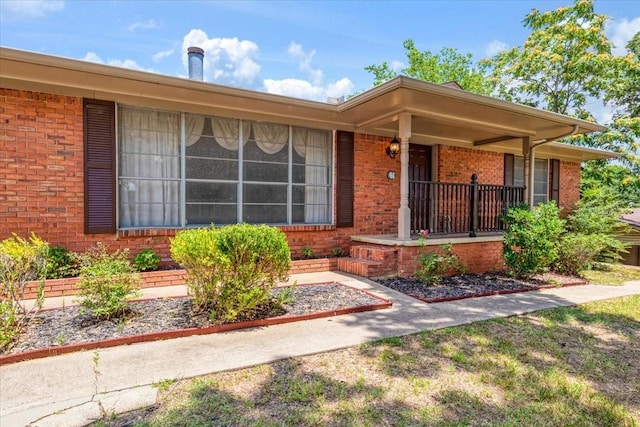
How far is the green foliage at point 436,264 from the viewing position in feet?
19.2

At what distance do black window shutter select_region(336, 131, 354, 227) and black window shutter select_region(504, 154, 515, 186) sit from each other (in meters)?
5.18

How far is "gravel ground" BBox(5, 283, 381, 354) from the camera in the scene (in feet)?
10.8

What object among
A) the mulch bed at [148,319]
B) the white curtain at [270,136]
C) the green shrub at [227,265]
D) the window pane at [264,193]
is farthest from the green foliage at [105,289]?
the white curtain at [270,136]

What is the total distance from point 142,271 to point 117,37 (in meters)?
6.47

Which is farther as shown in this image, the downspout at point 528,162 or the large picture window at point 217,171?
the downspout at point 528,162

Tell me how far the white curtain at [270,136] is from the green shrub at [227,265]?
3.01 metres

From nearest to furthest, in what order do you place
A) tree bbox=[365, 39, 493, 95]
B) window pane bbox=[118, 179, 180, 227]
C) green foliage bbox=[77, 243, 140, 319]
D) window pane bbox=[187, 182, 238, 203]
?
green foliage bbox=[77, 243, 140, 319]
window pane bbox=[118, 179, 180, 227]
window pane bbox=[187, 182, 238, 203]
tree bbox=[365, 39, 493, 95]

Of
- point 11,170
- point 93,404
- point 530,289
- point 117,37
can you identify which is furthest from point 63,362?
point 117,37

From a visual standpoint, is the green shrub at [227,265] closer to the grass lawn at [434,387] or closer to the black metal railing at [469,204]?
the grass lawn at [434,387]

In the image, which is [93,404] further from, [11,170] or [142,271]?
[11,170]

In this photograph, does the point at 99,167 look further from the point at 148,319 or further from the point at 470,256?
the point at 470,256

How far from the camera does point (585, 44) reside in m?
14.7

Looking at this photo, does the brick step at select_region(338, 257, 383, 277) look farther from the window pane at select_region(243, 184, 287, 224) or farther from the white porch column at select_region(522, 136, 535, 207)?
the white porch column at select_region(522, 136, 535, 207)

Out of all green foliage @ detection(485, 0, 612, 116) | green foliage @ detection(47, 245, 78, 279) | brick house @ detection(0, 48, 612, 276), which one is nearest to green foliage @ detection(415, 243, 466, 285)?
brick house @ detection(0, 48, 612, 276)
